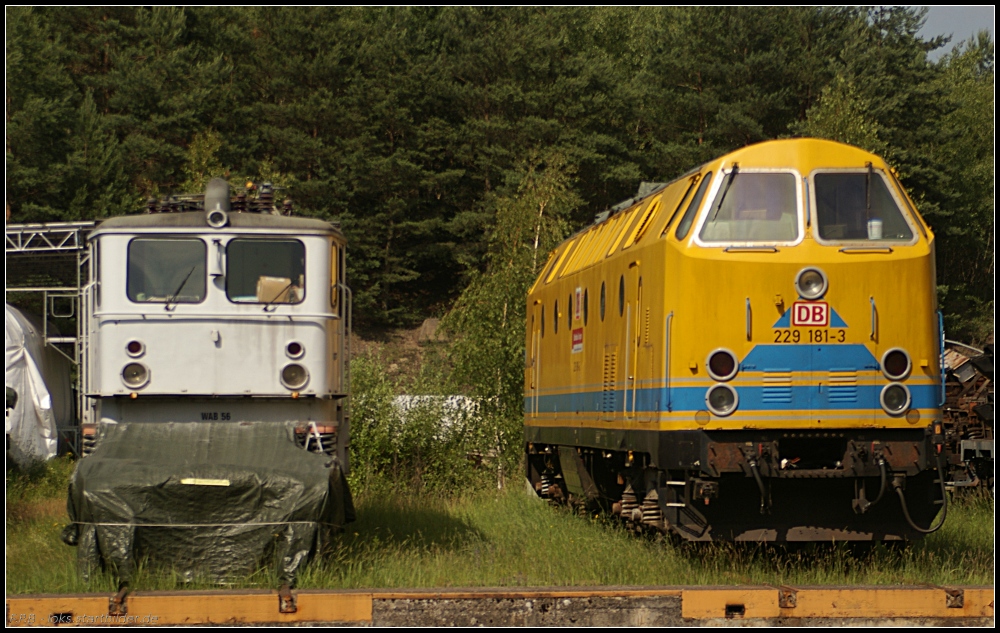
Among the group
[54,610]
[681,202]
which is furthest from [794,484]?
[54,610]

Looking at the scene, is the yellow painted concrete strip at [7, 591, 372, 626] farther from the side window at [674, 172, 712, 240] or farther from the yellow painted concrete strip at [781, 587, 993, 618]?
the side window at [674, 172, 712, 240]

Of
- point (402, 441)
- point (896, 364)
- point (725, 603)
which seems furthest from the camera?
point (402, 441)

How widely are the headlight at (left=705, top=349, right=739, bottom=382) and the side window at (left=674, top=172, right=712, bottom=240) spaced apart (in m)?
1.05

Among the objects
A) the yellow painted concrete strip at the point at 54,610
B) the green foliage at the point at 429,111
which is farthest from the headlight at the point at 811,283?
the green foliage at the point at 429,111

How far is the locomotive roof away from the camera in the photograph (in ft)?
Answer: 39.6

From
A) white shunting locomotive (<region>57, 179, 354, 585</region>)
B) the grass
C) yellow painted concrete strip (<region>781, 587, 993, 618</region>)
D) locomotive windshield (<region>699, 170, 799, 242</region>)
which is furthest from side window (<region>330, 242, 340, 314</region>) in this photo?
yellow painted concrete strip (<region>781, 587, 993, 618</region>)

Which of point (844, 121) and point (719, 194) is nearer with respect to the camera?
point (719, 194)

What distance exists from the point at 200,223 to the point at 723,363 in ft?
17.6

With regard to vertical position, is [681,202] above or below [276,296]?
above

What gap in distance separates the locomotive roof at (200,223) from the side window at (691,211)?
12.2 feet

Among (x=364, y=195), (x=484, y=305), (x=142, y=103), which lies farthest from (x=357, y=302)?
(x=484, y=305)

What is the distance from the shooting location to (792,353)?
33.8 ft

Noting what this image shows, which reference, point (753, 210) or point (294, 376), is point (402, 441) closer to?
point (294, 376)

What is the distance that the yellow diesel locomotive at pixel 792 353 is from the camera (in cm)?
1022
